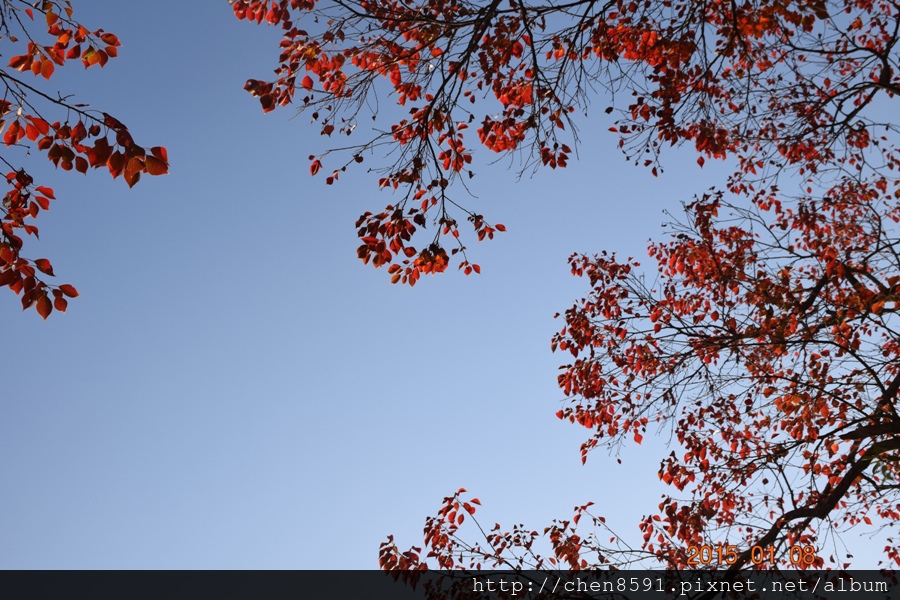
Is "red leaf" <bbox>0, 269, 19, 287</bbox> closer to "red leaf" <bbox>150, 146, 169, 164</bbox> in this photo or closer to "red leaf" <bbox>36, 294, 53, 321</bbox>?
"red leaf" <bbox>36, 294, 53, 321</bbox>

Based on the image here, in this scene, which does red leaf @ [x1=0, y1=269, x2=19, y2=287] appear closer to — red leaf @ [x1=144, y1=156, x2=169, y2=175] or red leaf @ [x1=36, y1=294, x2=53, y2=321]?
red leaf @ [x1=36, y1=294, x2=53, y2=321]

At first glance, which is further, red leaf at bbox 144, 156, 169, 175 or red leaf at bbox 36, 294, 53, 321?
red leaf at bbox 36, 294, 53, 321

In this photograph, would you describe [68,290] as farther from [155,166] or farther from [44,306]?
[155,166]

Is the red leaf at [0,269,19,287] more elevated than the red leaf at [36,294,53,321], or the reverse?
the red leaf at [0,269,19,287]

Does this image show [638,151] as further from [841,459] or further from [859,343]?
[841,459]

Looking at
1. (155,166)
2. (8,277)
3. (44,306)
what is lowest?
(44,306)

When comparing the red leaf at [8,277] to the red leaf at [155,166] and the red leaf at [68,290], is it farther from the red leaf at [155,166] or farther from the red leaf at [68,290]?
the red leaf at [155,166]

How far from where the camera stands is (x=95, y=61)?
616cm

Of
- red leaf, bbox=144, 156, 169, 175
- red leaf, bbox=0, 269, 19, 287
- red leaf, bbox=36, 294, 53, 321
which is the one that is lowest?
red leaf, bbox=36, 294, 53, 321

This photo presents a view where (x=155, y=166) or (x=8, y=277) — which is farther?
(x=8, y=277)

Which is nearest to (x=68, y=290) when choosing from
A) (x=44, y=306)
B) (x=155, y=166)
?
(x=44, y=306)

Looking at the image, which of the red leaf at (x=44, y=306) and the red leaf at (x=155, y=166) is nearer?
the red leaf at (x=155, y=166)

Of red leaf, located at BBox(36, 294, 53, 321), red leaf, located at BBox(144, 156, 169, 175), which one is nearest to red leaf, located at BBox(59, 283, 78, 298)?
red leaf, located at BBox(36, 294, 53, 321)

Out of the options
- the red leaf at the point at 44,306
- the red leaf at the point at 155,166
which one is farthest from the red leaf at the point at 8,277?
the red leaf at the point at 155,166
